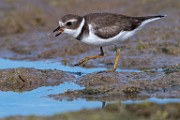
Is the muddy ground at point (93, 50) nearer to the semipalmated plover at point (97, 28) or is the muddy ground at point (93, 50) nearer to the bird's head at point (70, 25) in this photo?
the semipalmated plover at point (97, 28)

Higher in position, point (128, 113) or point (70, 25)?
point (70, 25)

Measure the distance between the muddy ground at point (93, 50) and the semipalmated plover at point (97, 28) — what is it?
72 centimetres

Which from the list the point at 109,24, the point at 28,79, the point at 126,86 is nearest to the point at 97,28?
the point at 109,24

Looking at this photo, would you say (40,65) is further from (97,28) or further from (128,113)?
(128,113)

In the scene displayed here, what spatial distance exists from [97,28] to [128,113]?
3261 mm

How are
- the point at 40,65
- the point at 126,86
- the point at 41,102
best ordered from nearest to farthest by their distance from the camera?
the point at 41,102 < the point at 126,86 < the point at 40,65

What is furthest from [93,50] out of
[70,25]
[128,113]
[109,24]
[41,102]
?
[128,113]

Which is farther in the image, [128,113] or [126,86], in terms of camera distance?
[126,86]

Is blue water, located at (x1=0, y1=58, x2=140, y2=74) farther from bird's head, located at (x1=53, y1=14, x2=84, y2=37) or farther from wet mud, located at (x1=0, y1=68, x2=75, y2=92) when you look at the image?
bird's head, located at (x1=53, y1=14, x2=84, y2=37)

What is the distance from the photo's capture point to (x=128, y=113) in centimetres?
816

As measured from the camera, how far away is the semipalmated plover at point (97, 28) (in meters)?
11.0

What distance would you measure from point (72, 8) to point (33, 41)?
355 centimetres

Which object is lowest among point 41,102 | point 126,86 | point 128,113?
point 128,113

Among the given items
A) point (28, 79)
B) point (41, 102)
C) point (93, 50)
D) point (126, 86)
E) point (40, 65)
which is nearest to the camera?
point (41, 102)
